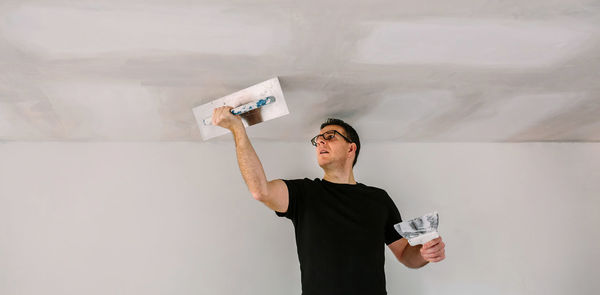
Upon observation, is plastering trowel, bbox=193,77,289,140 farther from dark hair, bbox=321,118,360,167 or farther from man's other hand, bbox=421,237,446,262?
man's other hand, bbox=421,237,446,262

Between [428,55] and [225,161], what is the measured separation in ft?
4.15

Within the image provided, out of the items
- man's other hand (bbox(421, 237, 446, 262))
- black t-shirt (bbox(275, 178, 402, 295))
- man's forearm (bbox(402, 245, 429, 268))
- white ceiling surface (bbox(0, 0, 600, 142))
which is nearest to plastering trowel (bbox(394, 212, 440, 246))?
man's other hand (bbox(421, 237, 446, 262))

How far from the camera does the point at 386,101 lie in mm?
2152

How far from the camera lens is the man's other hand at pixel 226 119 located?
6.16 feet

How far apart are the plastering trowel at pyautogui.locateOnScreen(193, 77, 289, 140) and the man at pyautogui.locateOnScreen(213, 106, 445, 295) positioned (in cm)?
7

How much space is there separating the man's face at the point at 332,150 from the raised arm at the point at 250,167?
31cm

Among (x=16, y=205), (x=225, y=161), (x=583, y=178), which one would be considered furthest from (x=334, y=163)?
(x=583, y=178)

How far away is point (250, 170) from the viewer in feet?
5.89

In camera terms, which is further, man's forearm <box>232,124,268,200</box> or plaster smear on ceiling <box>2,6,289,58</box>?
man's forearm <box>232,124,268,200</box>

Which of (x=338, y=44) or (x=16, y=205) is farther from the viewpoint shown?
(x=16, y=205)

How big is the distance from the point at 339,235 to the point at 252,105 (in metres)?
0.70

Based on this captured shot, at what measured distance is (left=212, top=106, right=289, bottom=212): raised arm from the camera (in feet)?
5.89

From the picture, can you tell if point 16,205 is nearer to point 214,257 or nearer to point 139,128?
point 139,128

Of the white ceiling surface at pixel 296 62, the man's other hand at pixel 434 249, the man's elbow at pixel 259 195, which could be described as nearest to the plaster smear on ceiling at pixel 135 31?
the white ceiling surface at pixel 296 62
